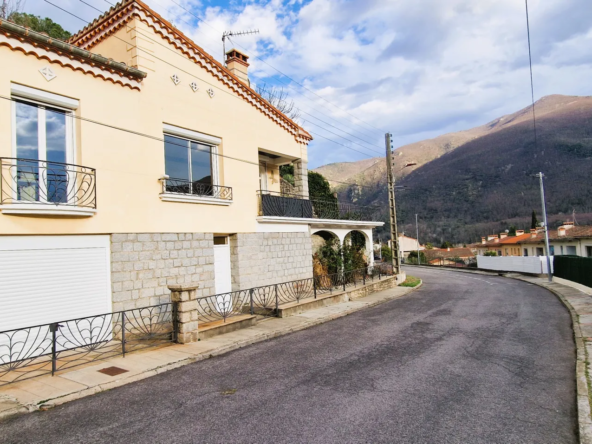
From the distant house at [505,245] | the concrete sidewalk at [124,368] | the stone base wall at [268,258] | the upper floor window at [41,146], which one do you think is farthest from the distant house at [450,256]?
the upper floor window at [41,146]

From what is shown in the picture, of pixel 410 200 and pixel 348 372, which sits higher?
pixel 410 200

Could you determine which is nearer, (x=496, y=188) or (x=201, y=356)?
(x=201, y=356)

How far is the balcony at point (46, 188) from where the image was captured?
763 centimetres

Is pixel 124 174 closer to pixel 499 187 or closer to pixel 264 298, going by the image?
pixel 264 298

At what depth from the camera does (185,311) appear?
29.5 ft

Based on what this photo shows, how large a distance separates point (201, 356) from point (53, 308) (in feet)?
11.2

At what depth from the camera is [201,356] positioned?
320 inches

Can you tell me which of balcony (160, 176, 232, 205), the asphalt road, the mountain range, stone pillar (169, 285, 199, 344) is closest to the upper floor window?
balcony (160, 176, 232, 205)

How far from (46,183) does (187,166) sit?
4215mm

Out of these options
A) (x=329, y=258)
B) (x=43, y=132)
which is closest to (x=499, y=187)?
(x=329, y=258)

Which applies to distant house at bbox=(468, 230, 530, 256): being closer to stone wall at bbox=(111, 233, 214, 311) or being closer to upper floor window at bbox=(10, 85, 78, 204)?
stone wall at bbox=(111, 233, 214, 311)

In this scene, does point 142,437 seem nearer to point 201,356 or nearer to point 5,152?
point 201,356

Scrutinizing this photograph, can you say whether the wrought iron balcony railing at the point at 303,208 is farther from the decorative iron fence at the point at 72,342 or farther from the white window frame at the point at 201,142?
the decorative iron fence at the point at 72,342

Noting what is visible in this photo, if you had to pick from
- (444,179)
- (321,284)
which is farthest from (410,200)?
(321,284)
